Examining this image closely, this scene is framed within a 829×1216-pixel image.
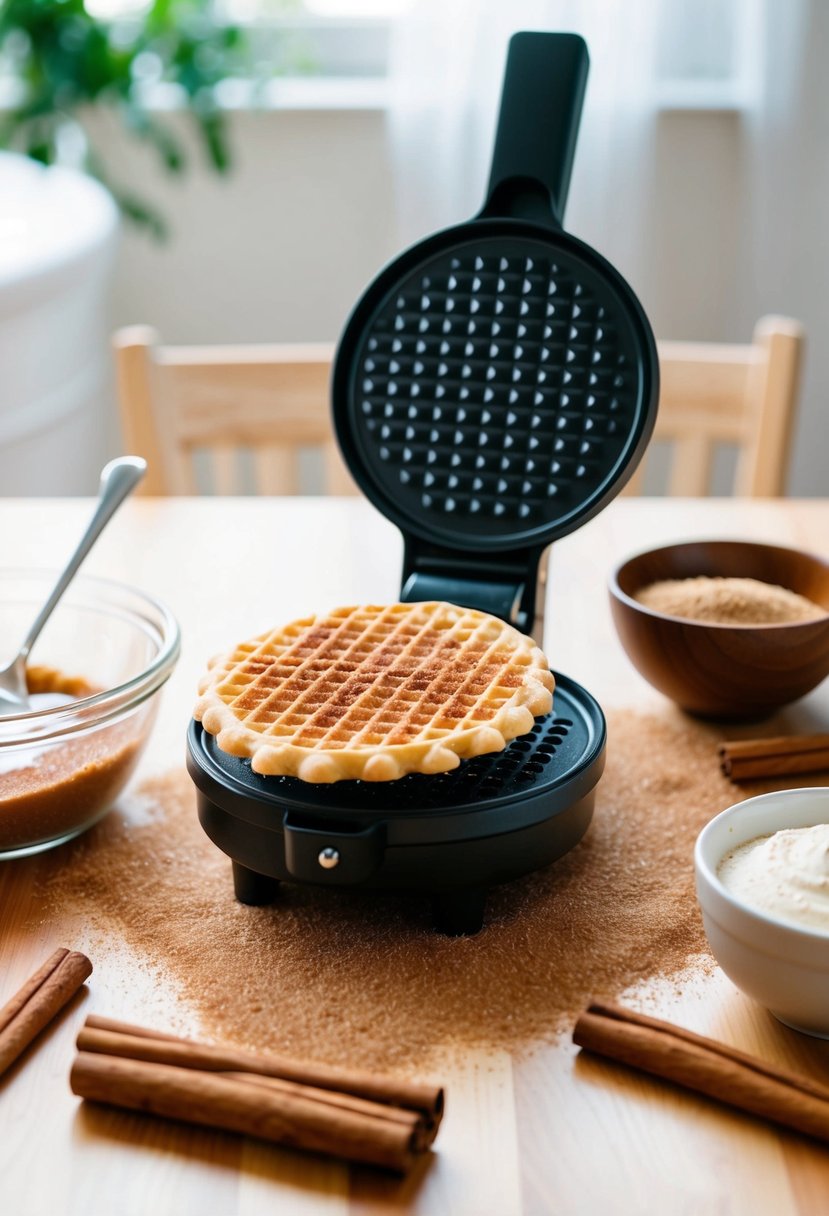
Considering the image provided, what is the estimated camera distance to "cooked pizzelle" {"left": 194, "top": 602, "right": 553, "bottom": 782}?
802 millimetres

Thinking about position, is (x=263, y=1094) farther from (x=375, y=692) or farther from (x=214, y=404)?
(x=214, y=404)

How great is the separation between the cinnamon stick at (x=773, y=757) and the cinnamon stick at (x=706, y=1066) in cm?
36

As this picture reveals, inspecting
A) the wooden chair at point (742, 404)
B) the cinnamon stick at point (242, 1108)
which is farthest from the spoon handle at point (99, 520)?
the wooden chair at point (742, 404)

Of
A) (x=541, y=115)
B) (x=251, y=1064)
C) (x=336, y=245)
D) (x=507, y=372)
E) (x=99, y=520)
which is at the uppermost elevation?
(x=541, y=115)

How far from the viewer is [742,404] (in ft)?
6.26

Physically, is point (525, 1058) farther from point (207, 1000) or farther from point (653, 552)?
point (653, 552)

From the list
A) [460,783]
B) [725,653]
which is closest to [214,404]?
[725,653]

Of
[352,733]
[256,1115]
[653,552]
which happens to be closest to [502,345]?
[653,552]

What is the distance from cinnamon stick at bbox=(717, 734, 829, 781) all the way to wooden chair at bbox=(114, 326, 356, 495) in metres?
0.96

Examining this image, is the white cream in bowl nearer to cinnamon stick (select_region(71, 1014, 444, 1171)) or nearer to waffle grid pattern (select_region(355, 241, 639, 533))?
cinnamon stick (select_region(71, 1014, 444, 1171))

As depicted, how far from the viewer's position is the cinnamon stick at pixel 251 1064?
670 mm

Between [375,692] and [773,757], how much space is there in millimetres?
378

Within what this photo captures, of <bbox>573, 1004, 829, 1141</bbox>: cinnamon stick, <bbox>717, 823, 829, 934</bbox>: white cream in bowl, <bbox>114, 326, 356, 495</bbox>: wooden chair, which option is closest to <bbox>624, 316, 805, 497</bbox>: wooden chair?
<bbox>114, 326, 356, 495</bbox>: wooden chair

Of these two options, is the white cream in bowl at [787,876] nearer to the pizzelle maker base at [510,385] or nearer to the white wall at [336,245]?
the pizzelle maker base at [510,385]
